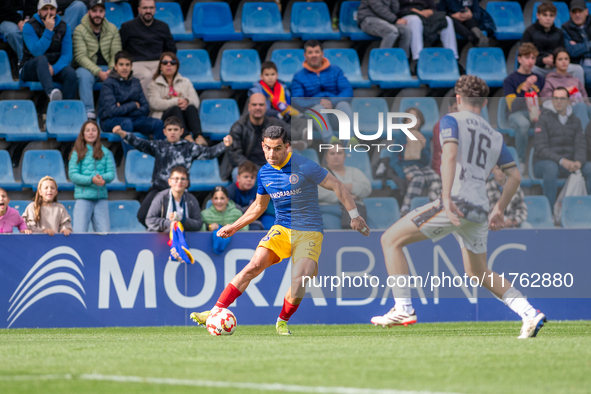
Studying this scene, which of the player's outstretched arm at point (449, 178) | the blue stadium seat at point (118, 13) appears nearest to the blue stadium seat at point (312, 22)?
the blue stadium seat at point (118, 13)

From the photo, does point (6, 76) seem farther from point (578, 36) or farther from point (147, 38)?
point (578, 36)

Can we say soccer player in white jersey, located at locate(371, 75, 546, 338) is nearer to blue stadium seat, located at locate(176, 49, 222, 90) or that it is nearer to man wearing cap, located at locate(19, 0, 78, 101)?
blue stadium seat, located at locate(176, 49, 222, 90)

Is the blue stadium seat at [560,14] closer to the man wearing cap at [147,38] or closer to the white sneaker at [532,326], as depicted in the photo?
the man wearing cap at [147,38]

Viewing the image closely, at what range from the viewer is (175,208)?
8.69m

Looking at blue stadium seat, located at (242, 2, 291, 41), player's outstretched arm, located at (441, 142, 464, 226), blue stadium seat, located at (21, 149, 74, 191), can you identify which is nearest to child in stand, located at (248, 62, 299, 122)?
blue stadium seat, located at (242, 2, 291, 41)

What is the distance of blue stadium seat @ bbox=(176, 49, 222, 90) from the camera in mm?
11422

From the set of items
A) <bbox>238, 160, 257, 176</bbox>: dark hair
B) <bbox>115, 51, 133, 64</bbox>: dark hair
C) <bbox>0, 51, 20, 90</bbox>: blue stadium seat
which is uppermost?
<bbox>115, 51, 133, 64</bbox>: dark hair

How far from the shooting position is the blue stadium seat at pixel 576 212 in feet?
28.1

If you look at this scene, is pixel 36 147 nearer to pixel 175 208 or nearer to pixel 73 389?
pixel 175 208

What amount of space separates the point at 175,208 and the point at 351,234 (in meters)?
2.08

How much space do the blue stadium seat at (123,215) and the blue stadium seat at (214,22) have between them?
3462mm

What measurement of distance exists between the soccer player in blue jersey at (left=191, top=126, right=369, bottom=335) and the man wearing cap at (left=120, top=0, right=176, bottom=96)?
5028mm

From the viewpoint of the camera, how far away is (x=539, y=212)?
8.50 metres

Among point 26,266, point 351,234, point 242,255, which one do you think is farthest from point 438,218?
point 26,266
